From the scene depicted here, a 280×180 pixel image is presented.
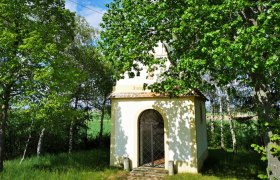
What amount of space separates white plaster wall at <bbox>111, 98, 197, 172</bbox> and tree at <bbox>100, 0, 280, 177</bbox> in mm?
3260

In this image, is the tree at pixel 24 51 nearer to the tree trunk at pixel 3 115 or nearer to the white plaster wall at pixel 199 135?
the tree trunk at pixel 3 115

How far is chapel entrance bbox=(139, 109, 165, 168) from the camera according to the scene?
631 inches

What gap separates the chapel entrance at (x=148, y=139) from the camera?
16.0 m

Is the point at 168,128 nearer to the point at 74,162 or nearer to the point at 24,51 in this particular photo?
the point at 74,162

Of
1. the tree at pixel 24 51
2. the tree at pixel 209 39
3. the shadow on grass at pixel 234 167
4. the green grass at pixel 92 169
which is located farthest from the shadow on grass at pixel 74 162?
the tree at pixel 209 39

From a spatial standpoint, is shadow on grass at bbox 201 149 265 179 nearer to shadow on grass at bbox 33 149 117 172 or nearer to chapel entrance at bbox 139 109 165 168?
chapel entrance at bbox 139 109 165 168

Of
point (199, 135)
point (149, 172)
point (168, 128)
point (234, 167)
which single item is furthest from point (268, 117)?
point (149, 172)

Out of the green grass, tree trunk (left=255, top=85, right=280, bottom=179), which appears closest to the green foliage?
the green grass

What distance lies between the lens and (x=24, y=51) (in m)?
12.7

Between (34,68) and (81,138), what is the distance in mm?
12042

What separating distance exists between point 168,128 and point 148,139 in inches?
143

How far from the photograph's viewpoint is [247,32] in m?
7.96

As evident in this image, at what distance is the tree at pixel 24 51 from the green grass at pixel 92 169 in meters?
1.88

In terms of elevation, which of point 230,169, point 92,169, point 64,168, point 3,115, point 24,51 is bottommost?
point 230,169
